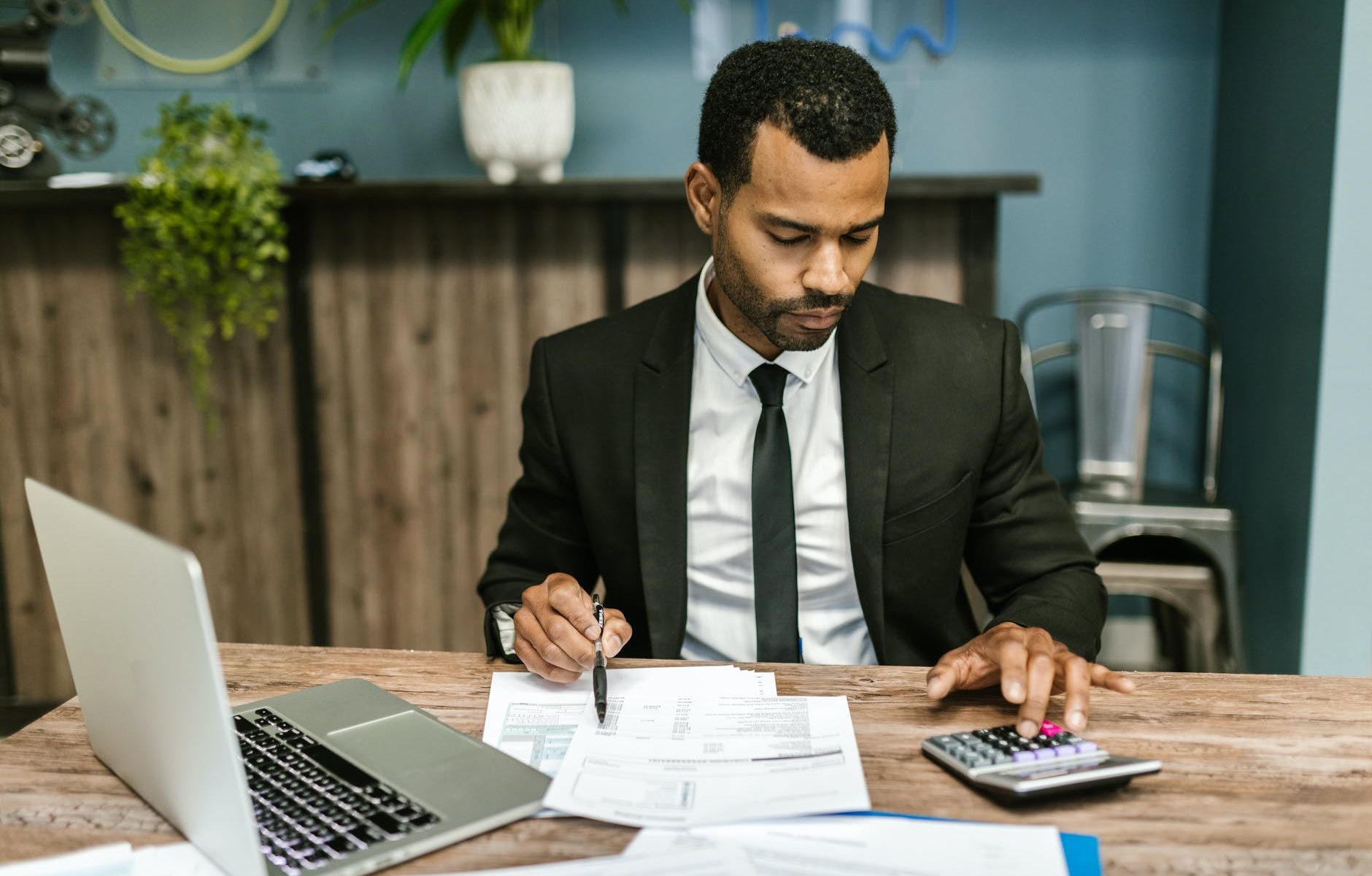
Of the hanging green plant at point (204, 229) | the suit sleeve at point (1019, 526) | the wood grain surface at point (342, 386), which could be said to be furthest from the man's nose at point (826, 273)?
the hanging green plant at point (204, 229)

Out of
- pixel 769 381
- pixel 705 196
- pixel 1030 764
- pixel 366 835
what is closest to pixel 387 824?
pixel 366 835

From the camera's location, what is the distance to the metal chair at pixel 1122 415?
2.43 meters

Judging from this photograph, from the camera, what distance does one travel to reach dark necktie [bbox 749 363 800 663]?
140cm

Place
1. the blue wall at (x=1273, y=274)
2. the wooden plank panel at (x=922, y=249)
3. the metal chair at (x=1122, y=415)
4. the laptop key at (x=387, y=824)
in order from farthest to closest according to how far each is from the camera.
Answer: the wooden plank panel at (x=922, y=249) < the metal chair at (x=1122, y=415) < the blue wall at (x=1273, y=274) < the laptop key at (x=387, y=824)

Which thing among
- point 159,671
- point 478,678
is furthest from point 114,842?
point 478,678

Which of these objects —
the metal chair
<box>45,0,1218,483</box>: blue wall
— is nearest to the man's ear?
the metal chair

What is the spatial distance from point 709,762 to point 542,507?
737 mm

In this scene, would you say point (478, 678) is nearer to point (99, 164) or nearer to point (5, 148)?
point (5, 148)

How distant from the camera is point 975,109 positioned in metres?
2.92

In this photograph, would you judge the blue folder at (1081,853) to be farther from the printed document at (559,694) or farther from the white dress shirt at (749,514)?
the white dress shirt at (749,514)

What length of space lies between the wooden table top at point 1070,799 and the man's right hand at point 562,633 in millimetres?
53

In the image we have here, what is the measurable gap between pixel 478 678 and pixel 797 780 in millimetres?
400

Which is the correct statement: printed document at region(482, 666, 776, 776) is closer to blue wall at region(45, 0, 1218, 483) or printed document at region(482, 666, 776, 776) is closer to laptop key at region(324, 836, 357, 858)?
laptop key at region(324, 836, 357, 858)

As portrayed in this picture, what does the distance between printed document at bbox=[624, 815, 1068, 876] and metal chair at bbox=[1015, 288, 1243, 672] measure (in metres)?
1.77
